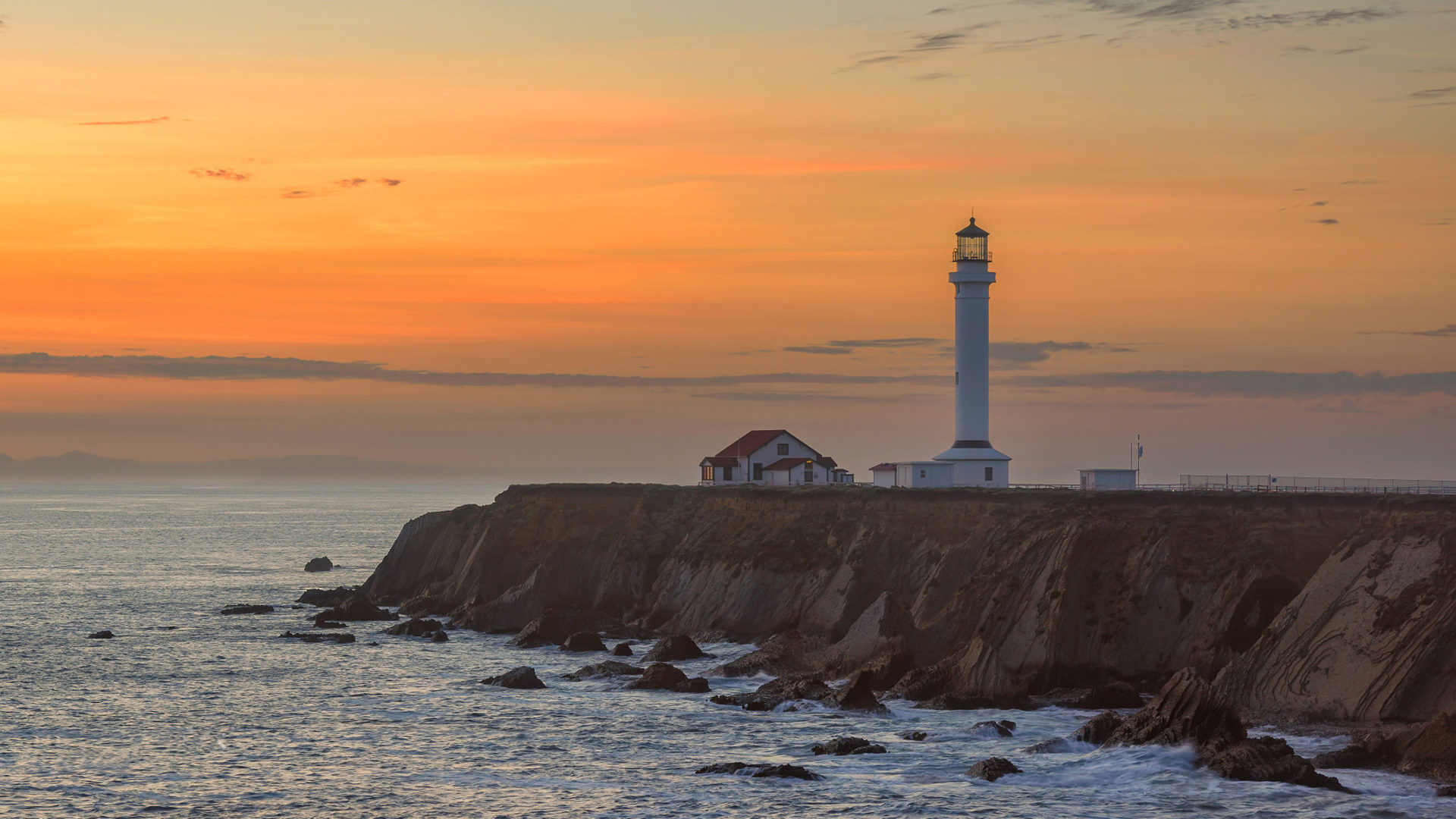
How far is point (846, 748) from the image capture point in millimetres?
40438

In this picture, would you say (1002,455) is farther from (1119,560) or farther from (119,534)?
(119,534)

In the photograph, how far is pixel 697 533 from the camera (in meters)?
77.8

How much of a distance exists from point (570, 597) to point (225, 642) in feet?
61.9

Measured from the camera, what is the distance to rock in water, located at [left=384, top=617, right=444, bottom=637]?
71.2 meters

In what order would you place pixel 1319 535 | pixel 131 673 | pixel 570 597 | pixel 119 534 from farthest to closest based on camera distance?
pixel 119 534, pixel 570 597, pixel 131 673, pixel 1319 535

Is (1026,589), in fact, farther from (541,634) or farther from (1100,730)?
(541,634)

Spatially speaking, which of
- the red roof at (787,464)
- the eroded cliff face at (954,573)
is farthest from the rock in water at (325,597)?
the red roof at (787,464)

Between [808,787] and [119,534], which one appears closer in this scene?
[808,787]

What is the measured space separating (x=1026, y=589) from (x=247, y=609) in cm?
5257

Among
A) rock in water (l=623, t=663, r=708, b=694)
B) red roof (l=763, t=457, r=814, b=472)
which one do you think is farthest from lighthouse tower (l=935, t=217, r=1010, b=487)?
rock in water (l=623, t=663, r=708, b=694)

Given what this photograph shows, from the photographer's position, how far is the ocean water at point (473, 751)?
34.7m

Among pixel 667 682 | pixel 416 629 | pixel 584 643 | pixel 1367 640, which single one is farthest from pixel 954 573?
pixel 416 629

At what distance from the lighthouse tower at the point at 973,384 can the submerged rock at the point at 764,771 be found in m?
45.9

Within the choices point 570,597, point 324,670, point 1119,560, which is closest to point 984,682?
point 1119,560
